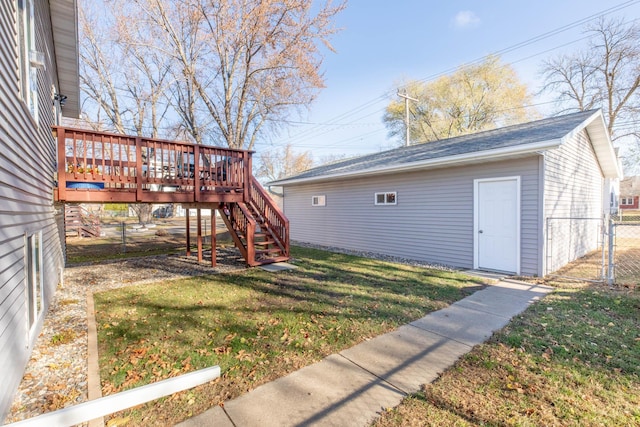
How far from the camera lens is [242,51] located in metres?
12.3

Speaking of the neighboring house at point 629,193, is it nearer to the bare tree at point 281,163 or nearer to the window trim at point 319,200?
the bare tree at point 281,163

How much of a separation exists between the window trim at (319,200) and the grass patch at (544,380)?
26.2 feet

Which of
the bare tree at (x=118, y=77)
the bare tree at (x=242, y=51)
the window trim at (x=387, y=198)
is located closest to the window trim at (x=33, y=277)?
the window trim at (x=387, y=198)

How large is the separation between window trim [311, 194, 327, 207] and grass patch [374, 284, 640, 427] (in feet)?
26.2

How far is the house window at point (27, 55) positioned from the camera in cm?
340

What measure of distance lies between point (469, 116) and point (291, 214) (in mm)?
16400

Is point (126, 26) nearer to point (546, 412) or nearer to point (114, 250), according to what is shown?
point (114, 250)

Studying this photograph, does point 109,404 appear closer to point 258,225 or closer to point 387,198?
point 258,225

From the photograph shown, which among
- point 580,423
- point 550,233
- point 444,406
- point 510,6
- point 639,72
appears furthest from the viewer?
point 639,72

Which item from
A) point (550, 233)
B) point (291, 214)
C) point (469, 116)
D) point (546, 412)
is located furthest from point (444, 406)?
point (469, 116)

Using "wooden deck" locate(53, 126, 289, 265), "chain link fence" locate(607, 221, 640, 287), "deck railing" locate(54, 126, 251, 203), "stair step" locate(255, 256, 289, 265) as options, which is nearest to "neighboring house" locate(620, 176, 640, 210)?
"chain link fence" locate(607, 221, 640, 287)

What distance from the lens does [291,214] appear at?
1316cm

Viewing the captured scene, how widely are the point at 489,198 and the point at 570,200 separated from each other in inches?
101

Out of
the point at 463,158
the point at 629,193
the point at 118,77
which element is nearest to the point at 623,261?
the point at 463,158
